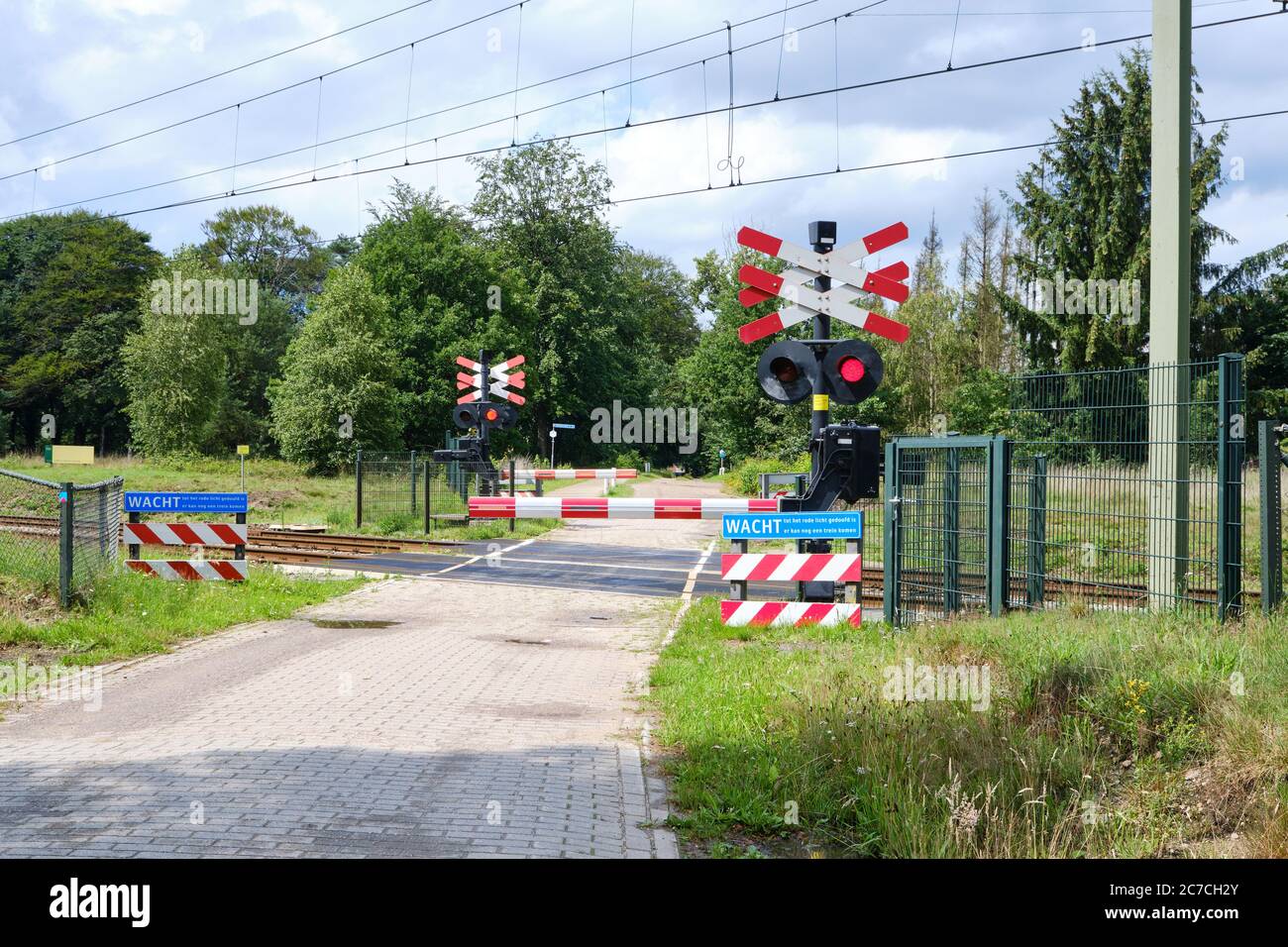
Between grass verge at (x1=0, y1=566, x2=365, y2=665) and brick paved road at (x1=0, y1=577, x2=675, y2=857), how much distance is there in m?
0.56

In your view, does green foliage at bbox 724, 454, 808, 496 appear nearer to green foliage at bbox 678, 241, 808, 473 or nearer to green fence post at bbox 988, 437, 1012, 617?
green foliage at bbox 678, 241, 808, 473

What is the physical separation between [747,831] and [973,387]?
1816 inches

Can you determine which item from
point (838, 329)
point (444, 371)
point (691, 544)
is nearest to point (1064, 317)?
point (838, 329)

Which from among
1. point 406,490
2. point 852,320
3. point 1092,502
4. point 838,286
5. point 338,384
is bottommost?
point 406,490

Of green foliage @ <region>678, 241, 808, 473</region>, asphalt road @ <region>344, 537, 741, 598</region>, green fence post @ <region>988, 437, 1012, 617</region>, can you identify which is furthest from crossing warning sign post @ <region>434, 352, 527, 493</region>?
green foliage @ <region>678, 241, 808, 473</region>

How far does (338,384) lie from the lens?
50531 mm

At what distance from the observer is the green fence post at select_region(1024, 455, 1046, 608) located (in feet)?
32.3

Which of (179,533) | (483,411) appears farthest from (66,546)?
(483,411)

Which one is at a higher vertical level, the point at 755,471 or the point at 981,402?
the point at 981,402

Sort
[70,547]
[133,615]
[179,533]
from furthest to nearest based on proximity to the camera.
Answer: [179,533], [133,615], [70,547]

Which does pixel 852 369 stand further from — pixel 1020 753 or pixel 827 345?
pixel 1020 753

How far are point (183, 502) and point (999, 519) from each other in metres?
11.0
